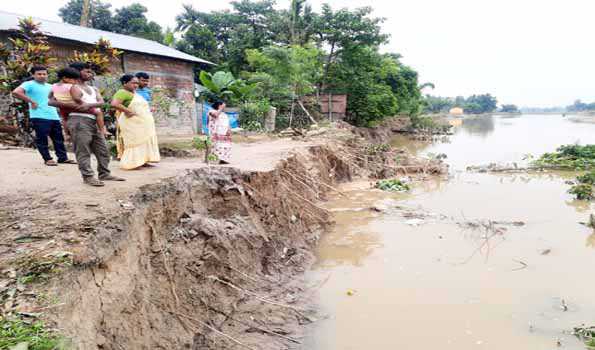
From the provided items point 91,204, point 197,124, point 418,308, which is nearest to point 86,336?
point 91,204

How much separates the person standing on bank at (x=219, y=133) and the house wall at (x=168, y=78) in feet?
17.4

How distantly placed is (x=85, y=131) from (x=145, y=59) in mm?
10591

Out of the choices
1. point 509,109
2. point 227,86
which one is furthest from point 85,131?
point 509,109

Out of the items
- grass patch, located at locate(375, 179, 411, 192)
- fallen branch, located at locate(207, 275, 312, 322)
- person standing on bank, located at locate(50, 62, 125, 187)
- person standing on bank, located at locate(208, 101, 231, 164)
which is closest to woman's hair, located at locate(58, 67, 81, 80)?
person standing on bank, located at locate(50, 62, 125, 187)

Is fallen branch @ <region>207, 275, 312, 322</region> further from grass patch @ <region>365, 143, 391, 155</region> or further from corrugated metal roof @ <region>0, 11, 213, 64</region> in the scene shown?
grass patch @ <region>365, 143, 391, 155</region>

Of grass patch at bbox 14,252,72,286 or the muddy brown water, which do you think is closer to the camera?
grass patch at bbox 14,252,72,286

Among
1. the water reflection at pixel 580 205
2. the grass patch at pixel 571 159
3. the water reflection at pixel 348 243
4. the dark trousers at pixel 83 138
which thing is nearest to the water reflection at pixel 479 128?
the grass patch at pixel 571 159

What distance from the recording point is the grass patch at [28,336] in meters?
1.87

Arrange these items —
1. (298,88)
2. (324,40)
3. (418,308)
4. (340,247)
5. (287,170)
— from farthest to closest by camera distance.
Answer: (324,40) < (298,88) < (287,170) < (340,247) < (418,308)

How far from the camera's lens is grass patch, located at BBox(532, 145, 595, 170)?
1537 centimetres

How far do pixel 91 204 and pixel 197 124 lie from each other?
12020mm

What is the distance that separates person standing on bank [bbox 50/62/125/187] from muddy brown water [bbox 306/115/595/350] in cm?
303

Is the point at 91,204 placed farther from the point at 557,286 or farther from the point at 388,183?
the point at 388,183

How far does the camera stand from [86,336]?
229 centimetres
